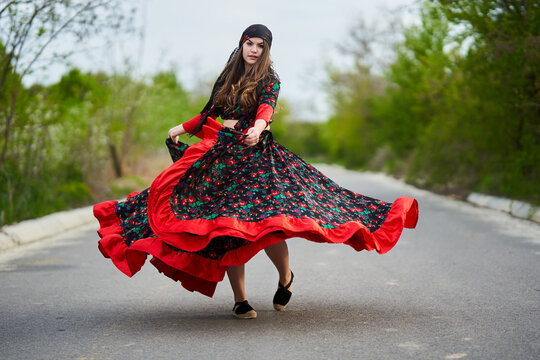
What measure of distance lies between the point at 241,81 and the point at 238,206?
3.32ft

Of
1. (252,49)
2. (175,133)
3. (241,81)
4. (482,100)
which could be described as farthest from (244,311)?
(482,100)

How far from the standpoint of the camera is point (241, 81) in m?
5.11

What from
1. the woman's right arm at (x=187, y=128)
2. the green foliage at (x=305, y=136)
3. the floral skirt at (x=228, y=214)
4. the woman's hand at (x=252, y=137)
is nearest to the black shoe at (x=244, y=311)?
the floral skirt at (x=228, y=214)

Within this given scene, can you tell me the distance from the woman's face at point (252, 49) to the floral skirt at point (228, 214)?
0.56 meters

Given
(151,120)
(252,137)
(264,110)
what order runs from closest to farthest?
(252,137) → (264,110) → (151,120)

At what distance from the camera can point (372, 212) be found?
510cm

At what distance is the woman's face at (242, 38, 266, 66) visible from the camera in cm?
507

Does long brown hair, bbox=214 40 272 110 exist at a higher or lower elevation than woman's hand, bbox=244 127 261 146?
higher


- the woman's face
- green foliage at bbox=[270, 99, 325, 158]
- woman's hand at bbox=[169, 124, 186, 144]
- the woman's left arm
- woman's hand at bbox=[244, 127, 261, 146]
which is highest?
the woman's face

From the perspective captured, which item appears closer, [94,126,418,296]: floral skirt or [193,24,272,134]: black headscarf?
[94,126,418,296]: floral skirt

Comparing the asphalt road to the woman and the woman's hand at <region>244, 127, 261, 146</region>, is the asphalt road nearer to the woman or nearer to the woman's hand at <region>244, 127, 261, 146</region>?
the woman

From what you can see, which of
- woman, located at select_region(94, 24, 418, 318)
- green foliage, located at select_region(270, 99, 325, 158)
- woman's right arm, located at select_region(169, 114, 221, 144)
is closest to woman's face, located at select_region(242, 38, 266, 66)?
woman, located at select_region(94, 24, 418, 318)

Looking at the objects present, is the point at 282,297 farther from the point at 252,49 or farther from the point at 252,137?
the point at 252,49

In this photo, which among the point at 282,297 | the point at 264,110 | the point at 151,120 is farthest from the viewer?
the point at 151,120
